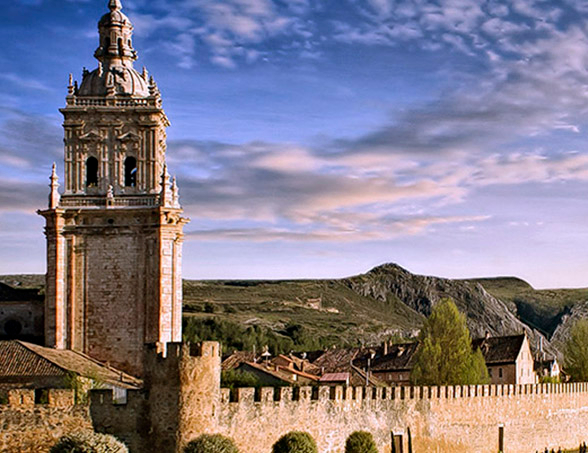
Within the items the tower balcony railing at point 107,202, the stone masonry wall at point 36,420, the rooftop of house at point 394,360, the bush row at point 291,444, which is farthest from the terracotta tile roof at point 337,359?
the stone masonry wall at point 36,420

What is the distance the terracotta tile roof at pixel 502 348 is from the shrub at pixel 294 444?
45113mm

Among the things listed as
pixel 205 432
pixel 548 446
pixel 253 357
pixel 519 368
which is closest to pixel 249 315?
pixel 253 357

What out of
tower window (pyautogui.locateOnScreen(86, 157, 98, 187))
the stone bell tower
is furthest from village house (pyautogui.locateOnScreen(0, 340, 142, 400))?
tower window (pyautogui.locateOnScreen(86, 157, 98, 187))

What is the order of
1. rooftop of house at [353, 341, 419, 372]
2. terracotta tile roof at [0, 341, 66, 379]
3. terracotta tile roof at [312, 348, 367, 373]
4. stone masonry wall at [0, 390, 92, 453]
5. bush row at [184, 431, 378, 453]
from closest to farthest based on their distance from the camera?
stone masonry wall at [0, 390, 92, 453]
bush row at [184, 431, 378, 453]
terracotta tile roof at [0, 341, 66, 379]
rooftop of house at [353, 341, 419, 372]
terracotta tile roof at [312, 348, 367, 373]

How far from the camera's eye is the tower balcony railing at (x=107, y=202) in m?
53.6

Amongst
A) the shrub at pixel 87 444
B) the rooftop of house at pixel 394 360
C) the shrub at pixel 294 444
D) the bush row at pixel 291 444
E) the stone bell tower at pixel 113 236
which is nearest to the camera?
the shrub at pixel 87 444

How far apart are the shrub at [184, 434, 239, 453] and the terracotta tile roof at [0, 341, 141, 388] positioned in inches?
508

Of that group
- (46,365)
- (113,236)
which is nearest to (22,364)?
(46,365)

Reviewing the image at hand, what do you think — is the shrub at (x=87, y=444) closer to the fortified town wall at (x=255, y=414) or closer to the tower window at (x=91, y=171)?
the fortified town wall at (x=255, y=414)

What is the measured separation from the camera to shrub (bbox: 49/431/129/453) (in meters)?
30.2

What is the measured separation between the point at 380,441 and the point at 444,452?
6.64 metres

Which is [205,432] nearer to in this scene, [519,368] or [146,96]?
[146,96]

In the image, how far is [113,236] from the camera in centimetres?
5328

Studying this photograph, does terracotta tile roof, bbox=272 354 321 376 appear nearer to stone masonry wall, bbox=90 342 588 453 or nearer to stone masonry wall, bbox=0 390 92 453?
stone masonry wall, bbox=90 342 588 453
